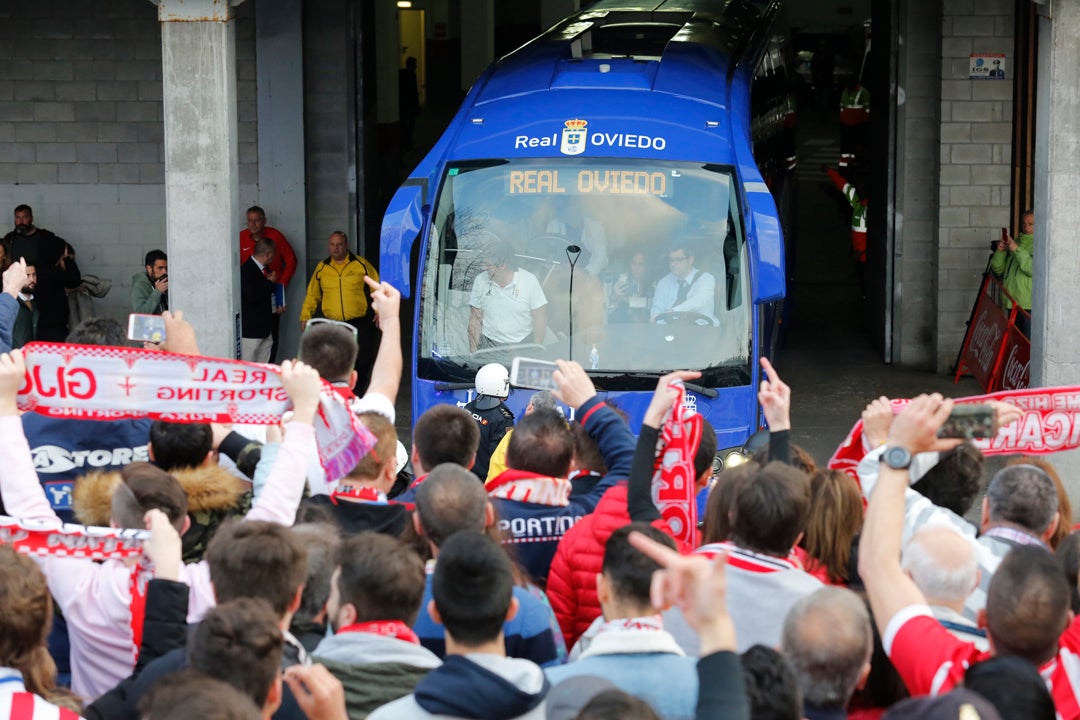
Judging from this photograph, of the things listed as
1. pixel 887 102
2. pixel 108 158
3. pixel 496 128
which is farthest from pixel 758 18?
pixel 108 158

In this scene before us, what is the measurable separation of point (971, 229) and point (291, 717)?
13.4m

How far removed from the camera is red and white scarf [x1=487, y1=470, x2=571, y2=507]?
568 centimetres

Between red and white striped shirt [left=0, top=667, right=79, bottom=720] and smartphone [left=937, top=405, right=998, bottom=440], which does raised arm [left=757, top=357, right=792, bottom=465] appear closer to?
smartphone [left=937, top=405, right=998, bottom=440]

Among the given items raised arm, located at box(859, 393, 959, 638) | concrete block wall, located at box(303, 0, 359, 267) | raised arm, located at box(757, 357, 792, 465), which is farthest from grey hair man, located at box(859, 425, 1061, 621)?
concrete block wall, located at box(303, 0, 359, 267)

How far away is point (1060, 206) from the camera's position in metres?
11.2

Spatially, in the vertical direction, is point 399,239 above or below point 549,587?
above

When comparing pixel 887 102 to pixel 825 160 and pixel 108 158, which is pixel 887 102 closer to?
pixel 108 158

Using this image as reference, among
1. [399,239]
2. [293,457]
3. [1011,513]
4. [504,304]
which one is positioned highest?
[399,239]

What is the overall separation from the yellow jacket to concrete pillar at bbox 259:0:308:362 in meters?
1.65

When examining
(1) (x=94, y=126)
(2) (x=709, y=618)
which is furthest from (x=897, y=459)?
(1) (x=94, y=126)

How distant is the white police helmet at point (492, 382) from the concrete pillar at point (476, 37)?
2456 centimetres

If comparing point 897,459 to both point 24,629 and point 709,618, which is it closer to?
point 709,618

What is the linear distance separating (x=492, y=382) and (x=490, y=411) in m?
0.27

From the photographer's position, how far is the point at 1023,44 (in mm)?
15766
